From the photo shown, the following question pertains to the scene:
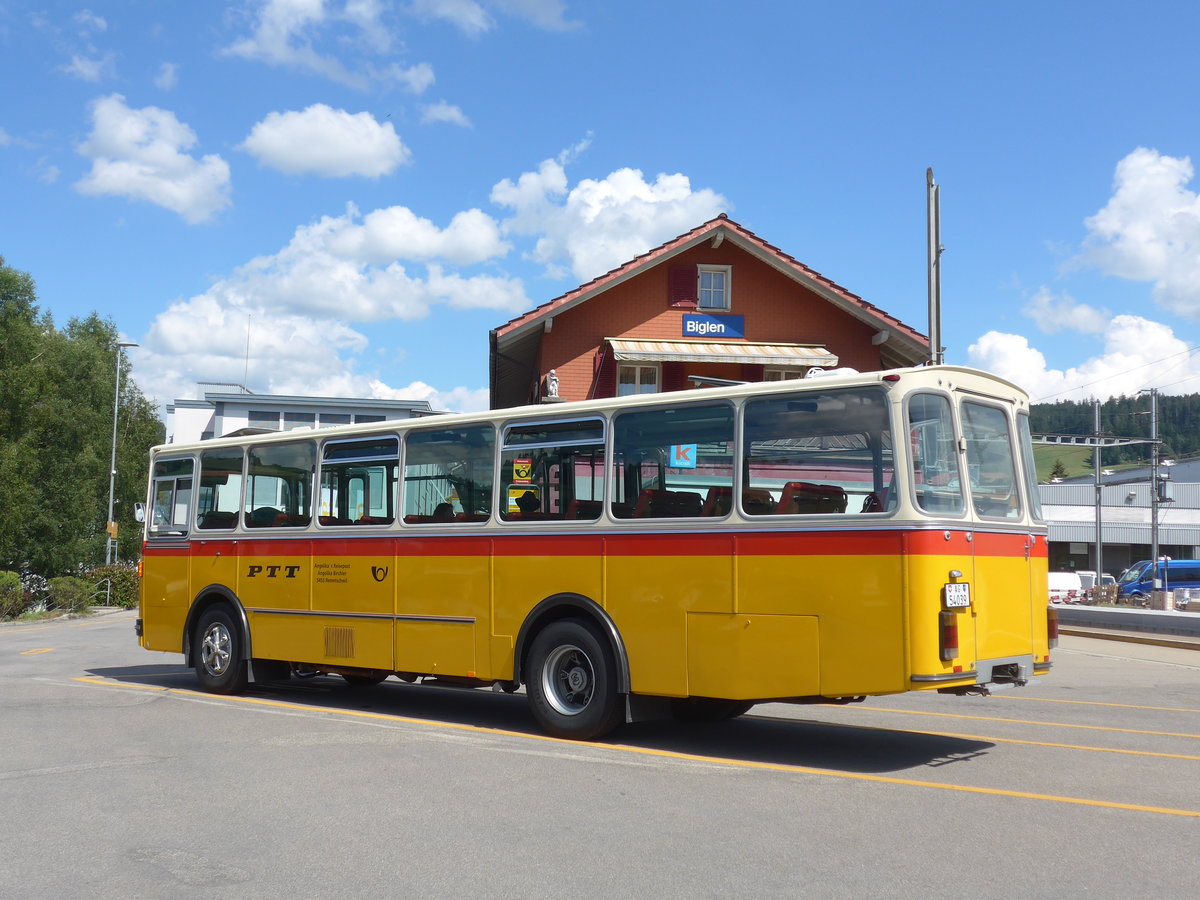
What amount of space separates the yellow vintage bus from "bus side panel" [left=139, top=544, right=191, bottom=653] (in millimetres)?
1545

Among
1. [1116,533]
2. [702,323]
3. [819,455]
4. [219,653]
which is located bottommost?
[219,653]

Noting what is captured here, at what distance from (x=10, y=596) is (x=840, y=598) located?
97.2 feet

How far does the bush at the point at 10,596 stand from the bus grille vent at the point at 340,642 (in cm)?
2385

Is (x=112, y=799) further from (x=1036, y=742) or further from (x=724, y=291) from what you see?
(x=724, y=291)

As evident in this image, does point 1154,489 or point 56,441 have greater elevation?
point 56,441

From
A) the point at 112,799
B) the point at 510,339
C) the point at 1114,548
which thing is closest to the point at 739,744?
the point at 112,799

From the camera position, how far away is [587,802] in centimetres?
716

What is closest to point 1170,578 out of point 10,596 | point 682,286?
point 682,286

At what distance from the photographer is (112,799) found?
732 cm

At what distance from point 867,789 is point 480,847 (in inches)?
110

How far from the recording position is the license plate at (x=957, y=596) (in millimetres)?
8055

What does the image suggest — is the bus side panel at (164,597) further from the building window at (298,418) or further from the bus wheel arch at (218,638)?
the building window at (298,418)

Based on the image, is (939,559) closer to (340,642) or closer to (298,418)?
(340,642)

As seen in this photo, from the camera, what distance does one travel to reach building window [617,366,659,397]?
2920 cm
